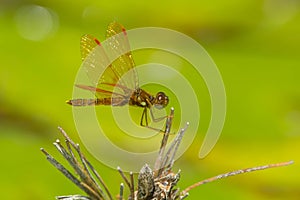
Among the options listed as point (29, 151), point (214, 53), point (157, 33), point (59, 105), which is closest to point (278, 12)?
point (214, 53)

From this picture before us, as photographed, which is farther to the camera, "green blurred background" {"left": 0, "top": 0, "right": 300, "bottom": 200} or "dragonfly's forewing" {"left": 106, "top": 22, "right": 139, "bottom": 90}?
"green blurred background" {"left": 0, "top": 0, "right": 300, "bottom": 200}

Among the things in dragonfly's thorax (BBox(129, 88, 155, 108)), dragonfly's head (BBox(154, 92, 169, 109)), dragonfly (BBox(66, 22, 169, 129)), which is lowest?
dragonfly's head (BBox(154, 92, 169, 109))

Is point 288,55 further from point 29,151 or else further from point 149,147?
point 29,151

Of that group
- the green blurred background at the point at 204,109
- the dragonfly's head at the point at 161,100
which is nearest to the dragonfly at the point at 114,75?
the dragonfly's head at the point at 161,100

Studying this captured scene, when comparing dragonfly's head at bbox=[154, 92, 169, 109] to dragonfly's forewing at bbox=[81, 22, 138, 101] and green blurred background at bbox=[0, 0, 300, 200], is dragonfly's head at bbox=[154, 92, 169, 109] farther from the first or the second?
green blurred background at bbox=[0, 0, 300, 200]

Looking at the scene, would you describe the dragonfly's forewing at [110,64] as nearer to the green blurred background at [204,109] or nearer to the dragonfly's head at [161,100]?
the dragonfly's head at [161,100]

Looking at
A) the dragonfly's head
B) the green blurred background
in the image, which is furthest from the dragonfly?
the green blurred background

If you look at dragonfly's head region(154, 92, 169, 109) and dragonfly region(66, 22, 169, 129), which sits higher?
dragonfly region(66, 22, 169, 129)
